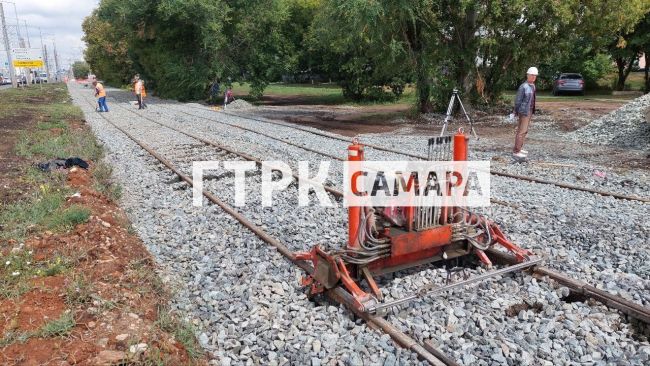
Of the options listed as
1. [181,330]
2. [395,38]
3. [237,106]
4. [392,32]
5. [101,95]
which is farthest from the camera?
[237,106]

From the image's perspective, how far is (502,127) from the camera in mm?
18594

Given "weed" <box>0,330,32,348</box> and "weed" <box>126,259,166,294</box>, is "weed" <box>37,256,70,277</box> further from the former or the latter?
"weed" <box>0,330,32,348</box>

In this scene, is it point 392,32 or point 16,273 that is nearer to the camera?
A: point 16,273

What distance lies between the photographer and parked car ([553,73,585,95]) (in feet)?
115

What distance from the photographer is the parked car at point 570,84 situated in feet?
115

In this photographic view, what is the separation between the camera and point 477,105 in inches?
860

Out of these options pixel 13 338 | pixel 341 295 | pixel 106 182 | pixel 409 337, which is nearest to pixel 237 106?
pixel 106 182

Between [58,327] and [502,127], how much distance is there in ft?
56.7

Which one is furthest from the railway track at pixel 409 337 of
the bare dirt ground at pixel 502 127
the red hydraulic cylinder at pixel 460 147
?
the bare dirt ground at pixel 502 127

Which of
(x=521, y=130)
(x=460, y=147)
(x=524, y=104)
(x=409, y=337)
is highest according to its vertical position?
(x=524, y=104)

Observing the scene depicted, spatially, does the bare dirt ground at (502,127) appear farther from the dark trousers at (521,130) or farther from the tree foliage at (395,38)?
the tree foliage at (395,38)

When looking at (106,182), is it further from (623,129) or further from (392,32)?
(623,129)

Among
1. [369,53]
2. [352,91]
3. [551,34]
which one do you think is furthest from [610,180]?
[352,91]

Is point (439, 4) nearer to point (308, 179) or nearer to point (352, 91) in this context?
point (308, 179)
